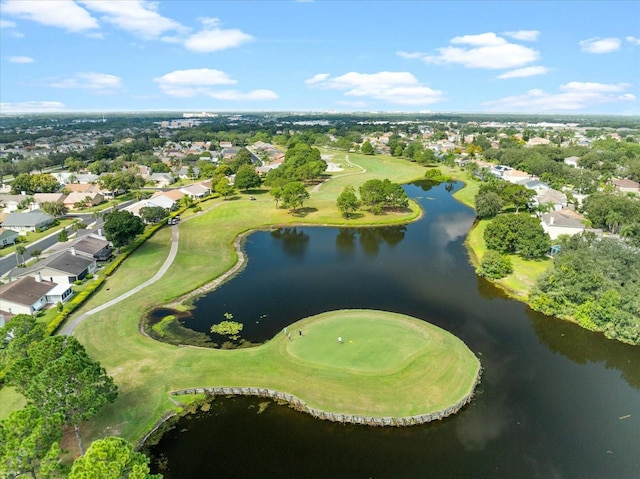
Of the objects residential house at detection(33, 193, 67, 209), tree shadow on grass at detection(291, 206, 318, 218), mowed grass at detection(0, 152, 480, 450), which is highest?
residential house at detection(33, 193, 67, 209)

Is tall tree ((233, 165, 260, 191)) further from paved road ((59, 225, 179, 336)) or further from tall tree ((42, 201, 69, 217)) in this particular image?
tall tree ((42, 201, 69, 217))

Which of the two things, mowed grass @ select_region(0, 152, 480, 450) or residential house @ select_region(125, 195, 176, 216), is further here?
residential house @ select_region(125, 195, 176, 216)

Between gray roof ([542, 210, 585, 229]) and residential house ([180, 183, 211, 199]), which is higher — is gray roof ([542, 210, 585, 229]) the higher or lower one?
the higher one

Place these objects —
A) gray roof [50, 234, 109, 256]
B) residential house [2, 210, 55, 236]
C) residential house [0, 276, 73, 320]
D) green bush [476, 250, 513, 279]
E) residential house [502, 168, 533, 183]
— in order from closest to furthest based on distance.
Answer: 1. residential house [0, 276, 73, 320]
2. green bush [476, 250, 513, 279]
3. gray roof [50, 234, 109, 256]
4. residential house [2, 210, 55, 236]
5. residential house [502, 168, 533, 183]

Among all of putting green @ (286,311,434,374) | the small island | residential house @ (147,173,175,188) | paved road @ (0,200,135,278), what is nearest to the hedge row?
paved road @ (0,200,135,278)

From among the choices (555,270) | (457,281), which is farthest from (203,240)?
(555,270)

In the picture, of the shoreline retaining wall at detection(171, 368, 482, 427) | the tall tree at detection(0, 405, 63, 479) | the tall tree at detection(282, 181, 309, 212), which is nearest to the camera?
the tall tree at detection(0, 405, 63, 479)

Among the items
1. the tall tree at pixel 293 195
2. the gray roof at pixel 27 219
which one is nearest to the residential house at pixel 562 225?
the tall tree at pixel 293 195

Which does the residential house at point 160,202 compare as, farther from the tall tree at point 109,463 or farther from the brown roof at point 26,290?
the tall tree at point 109,463
